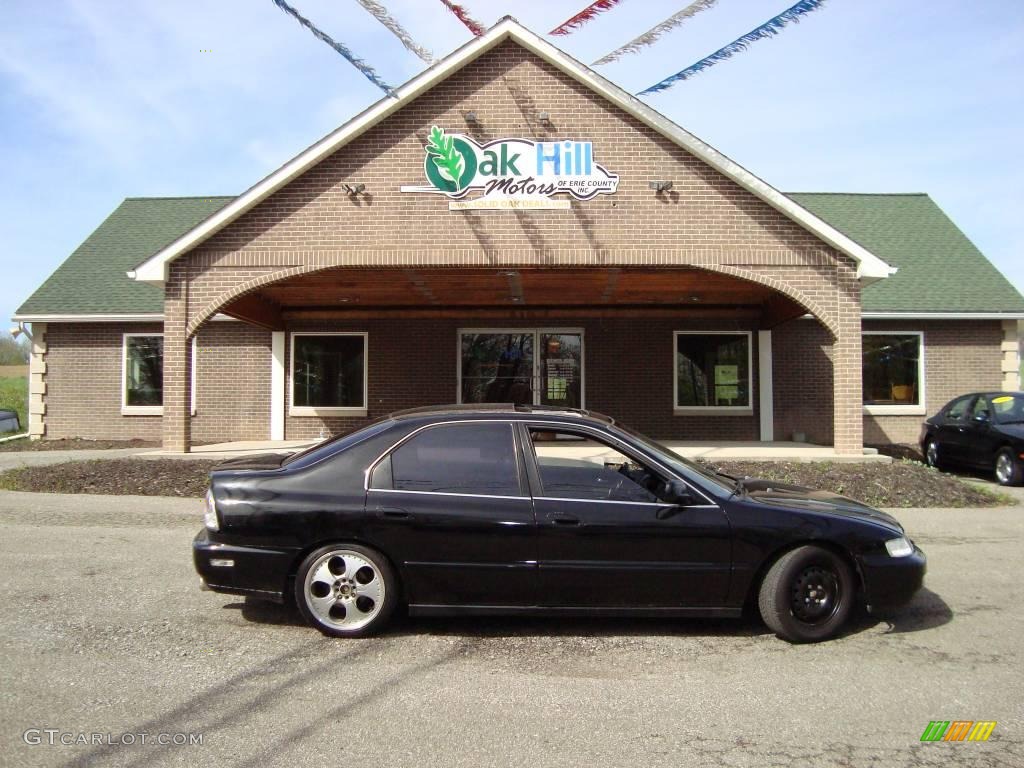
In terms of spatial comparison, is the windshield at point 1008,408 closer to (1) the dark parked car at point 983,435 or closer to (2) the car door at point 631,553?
(1) the dark parked car at point 983,435

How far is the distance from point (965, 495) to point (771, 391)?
219 inches

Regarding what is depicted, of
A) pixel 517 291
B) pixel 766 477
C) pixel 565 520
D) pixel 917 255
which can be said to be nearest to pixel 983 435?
pixel 766 477

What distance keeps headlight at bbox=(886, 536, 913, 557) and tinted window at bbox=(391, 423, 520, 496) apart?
89.8 inches

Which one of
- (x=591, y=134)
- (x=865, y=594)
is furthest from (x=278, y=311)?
(x=865, y=594)

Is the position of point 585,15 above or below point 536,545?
above

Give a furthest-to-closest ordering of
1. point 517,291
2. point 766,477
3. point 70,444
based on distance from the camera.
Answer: point 70,444 < point 517,291 < point 766,477

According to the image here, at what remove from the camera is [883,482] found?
10.1 meters

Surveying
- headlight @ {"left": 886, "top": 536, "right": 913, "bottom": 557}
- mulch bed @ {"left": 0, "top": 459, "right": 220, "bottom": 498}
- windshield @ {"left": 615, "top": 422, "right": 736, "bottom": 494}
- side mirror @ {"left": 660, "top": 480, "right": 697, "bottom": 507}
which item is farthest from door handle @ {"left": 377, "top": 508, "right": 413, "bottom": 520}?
mulch bed @ {"left": 0, "top": 459, "right": 220, "bottom": 498}

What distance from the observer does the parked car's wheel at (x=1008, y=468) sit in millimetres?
11390

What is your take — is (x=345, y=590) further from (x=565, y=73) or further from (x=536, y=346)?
(x=536, y=346)

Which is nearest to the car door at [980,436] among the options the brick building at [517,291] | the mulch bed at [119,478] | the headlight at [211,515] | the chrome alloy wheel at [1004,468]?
the chrome alloy wheel at [1004,468]

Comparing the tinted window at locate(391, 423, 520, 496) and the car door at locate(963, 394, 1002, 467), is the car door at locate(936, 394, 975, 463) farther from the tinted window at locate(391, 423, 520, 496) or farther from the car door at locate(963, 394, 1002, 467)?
the tinted window at locate(391, 423, 520, 496)

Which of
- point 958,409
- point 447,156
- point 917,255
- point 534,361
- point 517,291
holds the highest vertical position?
point 447,156

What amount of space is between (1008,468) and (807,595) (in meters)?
8.75
